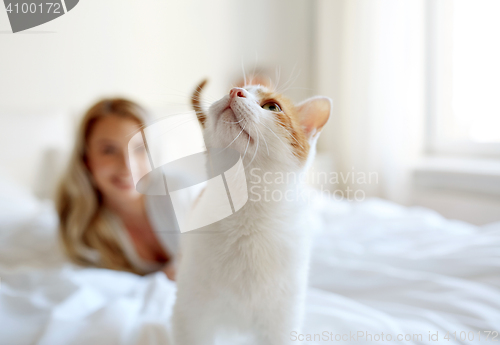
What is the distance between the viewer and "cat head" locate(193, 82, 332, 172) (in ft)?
1.25

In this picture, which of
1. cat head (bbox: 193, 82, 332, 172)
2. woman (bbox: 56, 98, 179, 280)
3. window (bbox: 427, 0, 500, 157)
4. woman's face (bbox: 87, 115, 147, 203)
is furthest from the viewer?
window (bbox: 427, 0, 500, 157)

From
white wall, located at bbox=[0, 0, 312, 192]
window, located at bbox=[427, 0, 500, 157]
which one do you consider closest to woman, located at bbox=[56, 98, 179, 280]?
white wall, located at bbox=[0, 0, 312, 192]

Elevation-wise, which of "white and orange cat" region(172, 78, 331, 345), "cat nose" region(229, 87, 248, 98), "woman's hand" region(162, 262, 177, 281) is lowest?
"woman's hand" region(162, 262, 177, 281)

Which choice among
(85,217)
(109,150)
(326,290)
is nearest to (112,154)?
(109,150)

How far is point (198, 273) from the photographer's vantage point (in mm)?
422

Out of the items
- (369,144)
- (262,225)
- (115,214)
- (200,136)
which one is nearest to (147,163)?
(200,136)

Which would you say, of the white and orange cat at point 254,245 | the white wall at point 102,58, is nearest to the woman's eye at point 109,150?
the white wall at point 102,58

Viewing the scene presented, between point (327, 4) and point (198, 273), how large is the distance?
202 cm

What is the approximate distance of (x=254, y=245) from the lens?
44 centimetres

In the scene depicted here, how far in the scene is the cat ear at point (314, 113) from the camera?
0.47 metres

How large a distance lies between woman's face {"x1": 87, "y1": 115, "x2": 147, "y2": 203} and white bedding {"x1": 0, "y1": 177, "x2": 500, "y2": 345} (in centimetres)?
20

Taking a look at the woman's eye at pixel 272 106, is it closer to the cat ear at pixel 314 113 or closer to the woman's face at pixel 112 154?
the cat ear at pixel 314 113

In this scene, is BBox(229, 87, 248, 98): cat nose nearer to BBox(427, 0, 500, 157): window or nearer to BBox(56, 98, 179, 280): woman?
BBox(56, 98, 179, 280): woman

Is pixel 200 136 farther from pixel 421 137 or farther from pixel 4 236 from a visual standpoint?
pixel 421 137
